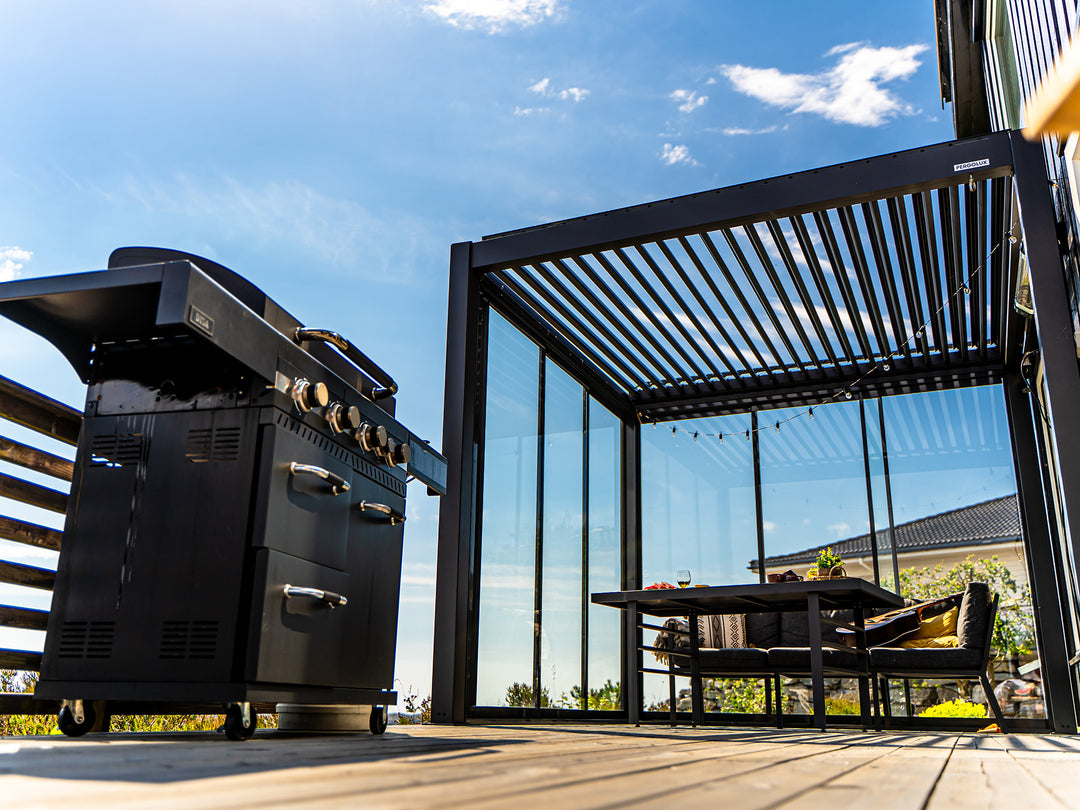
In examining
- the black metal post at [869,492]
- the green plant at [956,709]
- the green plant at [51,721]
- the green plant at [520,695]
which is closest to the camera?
the green plant at [51,721]

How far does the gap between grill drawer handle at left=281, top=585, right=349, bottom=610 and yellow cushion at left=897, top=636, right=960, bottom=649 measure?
186 inches

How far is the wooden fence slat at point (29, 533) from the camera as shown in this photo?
8.94 ft

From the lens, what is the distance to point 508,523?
19.4 feet

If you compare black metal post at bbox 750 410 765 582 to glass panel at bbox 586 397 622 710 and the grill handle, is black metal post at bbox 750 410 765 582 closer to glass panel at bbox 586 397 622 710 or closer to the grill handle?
glass panel at bbox 586 397 622 710

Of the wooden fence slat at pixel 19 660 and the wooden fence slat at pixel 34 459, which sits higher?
the wooden fence slat at pixel 34 459

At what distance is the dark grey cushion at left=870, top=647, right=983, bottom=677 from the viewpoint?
5281mm

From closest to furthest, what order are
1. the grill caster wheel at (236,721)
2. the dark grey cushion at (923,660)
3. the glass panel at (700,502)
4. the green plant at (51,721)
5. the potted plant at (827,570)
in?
the grill caster wheel at (236,721) < the green plant at (51,721) < the potted plant at (827,570) < the dark grey cushion at (923,660) < the glass panel at (700,502)

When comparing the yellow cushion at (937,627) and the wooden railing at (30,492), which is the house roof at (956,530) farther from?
the wooden railing at (30,492)

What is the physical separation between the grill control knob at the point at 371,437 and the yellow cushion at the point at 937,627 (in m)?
4.68

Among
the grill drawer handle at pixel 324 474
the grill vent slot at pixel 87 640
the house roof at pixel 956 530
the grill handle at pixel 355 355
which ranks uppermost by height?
the house roof at pixel 956 530

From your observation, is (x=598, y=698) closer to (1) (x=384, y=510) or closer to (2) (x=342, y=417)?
(1) (x=384, y=510)

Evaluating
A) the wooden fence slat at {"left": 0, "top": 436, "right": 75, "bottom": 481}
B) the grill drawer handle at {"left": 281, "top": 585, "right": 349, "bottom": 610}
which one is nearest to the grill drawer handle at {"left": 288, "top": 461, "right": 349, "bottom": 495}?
the grill drawer handle at {"left": 281, "top": 585, "right": 349, "bottom": 610}

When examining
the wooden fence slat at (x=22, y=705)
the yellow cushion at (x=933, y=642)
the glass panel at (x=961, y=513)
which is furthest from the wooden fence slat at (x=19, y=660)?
the glass panel at (x=961, y=513)

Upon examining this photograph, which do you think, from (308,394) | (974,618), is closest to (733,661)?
(974,618)
